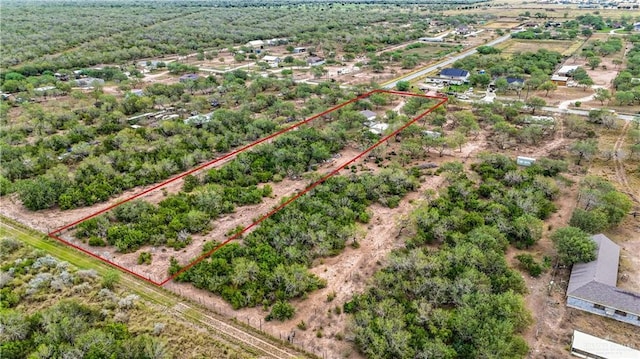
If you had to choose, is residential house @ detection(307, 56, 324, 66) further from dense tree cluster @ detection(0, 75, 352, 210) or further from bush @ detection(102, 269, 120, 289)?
bush @ detection(102, 269, 120, 289)

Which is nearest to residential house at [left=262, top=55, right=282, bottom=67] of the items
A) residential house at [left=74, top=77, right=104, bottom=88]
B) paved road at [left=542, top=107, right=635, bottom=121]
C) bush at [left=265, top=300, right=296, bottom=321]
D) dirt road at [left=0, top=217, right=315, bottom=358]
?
residential house at [left=74, top=77, right=104, bottom=88]

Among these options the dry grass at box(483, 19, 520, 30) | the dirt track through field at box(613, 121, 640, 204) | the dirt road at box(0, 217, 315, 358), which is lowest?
the dirt track through field at box(613, 121, 640, 204)

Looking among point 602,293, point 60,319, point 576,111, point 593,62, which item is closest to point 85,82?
point 60,319

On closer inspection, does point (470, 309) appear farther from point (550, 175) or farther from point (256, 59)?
point (256, 59)

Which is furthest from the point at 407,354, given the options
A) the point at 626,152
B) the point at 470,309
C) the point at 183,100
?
the point at 183,100

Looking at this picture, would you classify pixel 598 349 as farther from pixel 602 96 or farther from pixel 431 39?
pixel 431 39

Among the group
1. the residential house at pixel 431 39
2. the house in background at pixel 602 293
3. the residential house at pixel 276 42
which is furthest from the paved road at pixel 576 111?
the residential house at pixel 276 42

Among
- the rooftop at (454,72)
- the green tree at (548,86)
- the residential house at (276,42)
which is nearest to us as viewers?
the green tree at (548,86)

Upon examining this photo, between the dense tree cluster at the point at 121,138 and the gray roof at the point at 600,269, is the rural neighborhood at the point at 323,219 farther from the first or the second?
the dense tree cluster at the point at 121,138
